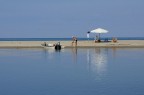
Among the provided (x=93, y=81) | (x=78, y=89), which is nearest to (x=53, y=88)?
(x=78, y=89)

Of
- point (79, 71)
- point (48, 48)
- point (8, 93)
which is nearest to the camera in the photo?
point (8, 93)

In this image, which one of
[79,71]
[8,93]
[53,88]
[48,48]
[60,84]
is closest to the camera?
[8,93]

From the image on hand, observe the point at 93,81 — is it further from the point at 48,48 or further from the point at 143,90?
the point at 48,48

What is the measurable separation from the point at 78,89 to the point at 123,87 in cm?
188

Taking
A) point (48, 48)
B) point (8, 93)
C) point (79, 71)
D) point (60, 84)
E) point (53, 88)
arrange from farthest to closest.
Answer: point (48, 48) → point (79, 71) → point (60, 84) → point (53, 88) → point (8, 93)

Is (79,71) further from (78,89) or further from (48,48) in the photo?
(48,48)

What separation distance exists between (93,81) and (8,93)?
443 cm

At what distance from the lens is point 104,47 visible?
47500mm

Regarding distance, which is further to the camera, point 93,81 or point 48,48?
point 48,48

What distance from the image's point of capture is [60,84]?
696 inches

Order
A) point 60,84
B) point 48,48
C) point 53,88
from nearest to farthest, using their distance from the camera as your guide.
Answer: point 53,88
point 60,84
point 48,48

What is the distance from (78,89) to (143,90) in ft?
8.32

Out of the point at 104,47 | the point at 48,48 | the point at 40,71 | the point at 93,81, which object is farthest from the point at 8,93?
the point at 104,47

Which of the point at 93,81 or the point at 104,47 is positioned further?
the point at 104,47
